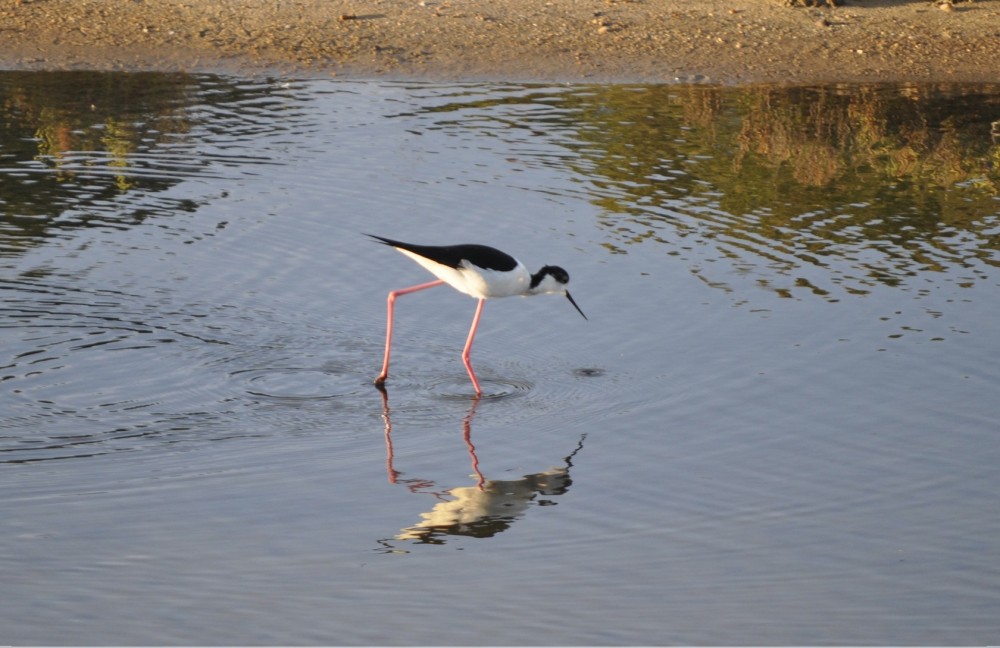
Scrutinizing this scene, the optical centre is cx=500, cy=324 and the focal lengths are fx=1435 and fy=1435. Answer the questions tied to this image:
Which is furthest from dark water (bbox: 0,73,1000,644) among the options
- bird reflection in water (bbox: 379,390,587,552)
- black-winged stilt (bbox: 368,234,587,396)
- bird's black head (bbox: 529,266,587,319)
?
bird's black head (bbox: 529,266,587,319)

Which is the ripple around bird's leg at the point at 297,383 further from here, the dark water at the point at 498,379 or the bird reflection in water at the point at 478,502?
the bird reflection in water at the point at 478,502

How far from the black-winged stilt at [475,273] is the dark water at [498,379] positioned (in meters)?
0.25

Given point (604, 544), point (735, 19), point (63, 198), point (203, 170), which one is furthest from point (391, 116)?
point (604, 544)

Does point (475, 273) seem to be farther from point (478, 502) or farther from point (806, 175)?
point (806, 175)

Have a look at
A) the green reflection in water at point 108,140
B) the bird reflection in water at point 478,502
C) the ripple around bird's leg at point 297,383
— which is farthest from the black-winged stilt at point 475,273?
the green reflection in water at point 108,140

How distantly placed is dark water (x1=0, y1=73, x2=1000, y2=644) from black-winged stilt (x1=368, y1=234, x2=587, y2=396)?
25 cm

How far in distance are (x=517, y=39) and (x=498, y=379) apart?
842cm

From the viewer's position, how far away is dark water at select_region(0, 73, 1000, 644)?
576cm

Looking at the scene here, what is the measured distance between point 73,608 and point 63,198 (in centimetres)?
620

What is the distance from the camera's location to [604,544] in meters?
6.21

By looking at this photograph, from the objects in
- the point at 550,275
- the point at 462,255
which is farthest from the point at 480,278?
the point at 550,275

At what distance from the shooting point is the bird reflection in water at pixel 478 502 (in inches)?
250

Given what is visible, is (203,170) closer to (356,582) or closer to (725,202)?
(725,202)

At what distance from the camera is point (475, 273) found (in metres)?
8.22
